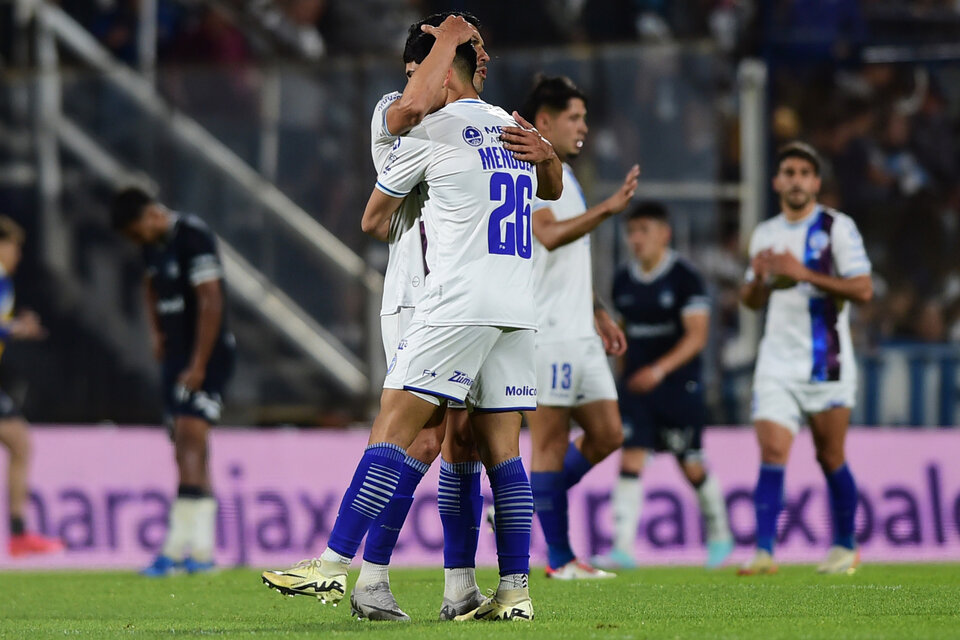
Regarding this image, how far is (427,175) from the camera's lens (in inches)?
232

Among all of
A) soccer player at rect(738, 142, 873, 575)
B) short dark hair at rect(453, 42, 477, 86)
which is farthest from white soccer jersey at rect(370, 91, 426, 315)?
soccer player at rect(738, 142, 873, 575)

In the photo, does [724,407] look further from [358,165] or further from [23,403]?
[23,403]

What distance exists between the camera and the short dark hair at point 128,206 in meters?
10.1

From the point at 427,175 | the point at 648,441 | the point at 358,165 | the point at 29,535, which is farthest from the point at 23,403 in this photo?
the point at 427,175

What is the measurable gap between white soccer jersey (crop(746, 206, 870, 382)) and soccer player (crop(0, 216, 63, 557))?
17.9 feet

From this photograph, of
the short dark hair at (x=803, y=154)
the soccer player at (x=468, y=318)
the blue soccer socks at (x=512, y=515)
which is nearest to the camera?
the soccer player at (x=468, y=318)

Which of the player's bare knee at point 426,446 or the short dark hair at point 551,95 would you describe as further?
the short dark hair at point 551,95

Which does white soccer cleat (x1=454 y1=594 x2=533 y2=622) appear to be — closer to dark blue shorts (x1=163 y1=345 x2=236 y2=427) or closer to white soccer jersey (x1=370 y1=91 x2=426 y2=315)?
white soccer jersey (x1=370 y1=91 x2=426 y2=315)

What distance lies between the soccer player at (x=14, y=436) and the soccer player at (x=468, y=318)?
6.37 metres

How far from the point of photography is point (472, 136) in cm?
588

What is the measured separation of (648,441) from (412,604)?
406 cm

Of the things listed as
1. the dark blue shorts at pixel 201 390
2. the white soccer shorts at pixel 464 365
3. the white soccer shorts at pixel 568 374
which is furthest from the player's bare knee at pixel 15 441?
the white soccer shorts at pixel 464 365

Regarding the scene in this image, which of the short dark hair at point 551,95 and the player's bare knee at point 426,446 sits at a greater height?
the short dark hair at point 551,95

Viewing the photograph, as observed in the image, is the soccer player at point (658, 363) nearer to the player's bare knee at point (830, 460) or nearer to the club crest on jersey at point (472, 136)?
the player's bare knee at point (830, 460)
